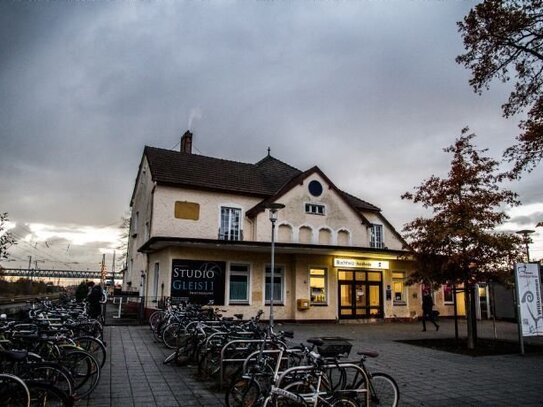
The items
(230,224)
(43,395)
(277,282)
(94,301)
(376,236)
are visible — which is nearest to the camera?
(43,395)

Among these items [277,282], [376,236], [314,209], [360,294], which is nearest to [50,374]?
[277,282]

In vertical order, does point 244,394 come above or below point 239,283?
below

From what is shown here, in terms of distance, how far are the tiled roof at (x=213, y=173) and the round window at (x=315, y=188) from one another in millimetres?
2205

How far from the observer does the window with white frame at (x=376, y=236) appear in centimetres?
2812

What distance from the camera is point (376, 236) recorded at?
2853 centimetres

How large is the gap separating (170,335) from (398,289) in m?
16.0

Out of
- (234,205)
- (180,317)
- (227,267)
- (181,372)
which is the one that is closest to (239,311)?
(227,267)

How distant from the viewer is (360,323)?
21875 mm

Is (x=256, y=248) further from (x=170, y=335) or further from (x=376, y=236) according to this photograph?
(x=376, y=236)

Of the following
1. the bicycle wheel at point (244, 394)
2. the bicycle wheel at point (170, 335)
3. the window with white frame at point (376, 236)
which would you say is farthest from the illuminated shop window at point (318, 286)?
the bicycle wheel at point (244, 394)

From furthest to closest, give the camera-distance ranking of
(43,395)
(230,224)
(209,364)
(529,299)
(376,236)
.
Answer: (376,236), (230,224), (529,299), (209,364), (43,395)

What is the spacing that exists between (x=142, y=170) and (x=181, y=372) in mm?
20602

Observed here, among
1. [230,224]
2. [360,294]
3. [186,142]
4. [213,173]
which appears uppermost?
[186,142]

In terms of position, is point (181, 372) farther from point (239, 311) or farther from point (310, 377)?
point (239, 311)
